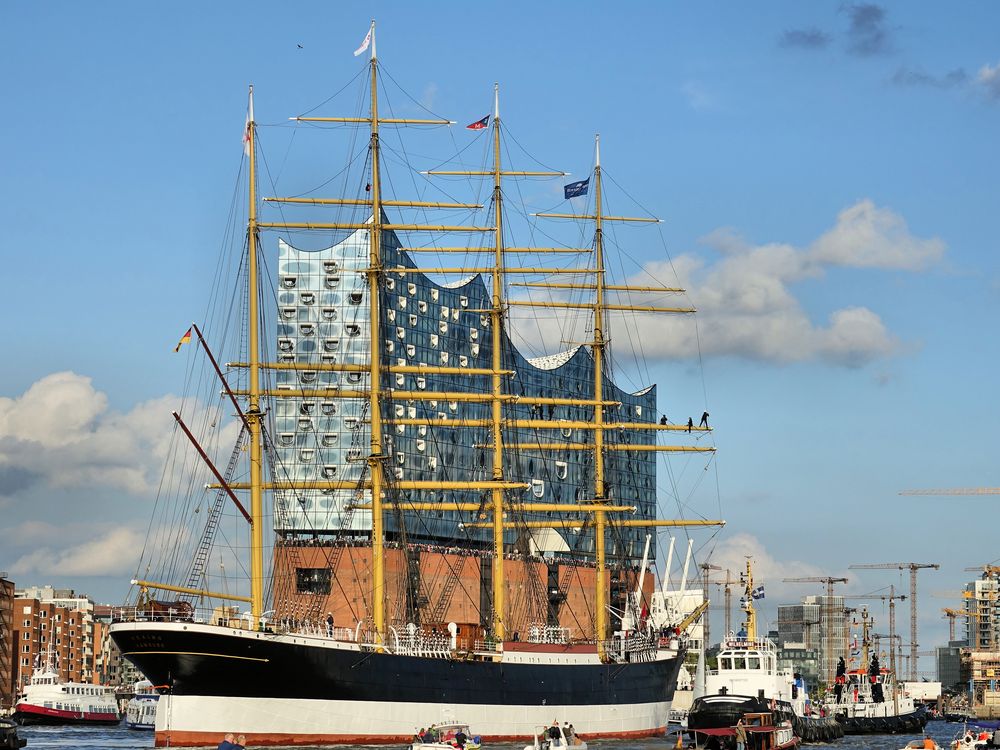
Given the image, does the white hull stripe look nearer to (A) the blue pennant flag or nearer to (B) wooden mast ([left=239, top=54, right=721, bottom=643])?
(B) wooden mast ([left=239, top=54, right=721, bottom=643])

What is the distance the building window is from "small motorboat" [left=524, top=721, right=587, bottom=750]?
81760mm

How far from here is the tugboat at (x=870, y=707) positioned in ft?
490

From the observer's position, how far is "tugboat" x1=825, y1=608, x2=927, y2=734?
14950 centimetres

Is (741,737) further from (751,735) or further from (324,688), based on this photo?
(324,688)

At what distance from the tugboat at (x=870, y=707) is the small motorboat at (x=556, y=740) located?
65.3 m

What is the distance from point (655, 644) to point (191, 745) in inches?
1867

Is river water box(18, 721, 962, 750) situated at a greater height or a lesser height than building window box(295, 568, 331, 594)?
lesser

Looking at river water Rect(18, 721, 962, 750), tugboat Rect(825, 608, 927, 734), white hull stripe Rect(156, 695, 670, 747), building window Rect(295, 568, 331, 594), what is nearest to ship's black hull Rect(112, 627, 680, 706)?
white hull stripe Rect(156, 695, 670, 747)

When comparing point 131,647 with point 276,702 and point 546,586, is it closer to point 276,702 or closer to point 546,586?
point 276,702

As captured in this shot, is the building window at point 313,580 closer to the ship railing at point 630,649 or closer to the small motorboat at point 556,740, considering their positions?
the ship railing at point 630,649

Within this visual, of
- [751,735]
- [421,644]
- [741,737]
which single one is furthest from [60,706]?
[741,737]

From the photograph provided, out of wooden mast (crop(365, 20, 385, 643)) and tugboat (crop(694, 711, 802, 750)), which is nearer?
tugboat (crop(694, 711, 802, 750))

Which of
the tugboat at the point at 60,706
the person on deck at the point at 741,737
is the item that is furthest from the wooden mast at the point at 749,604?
the tugboat at the point at 60,706

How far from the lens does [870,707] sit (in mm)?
153250
